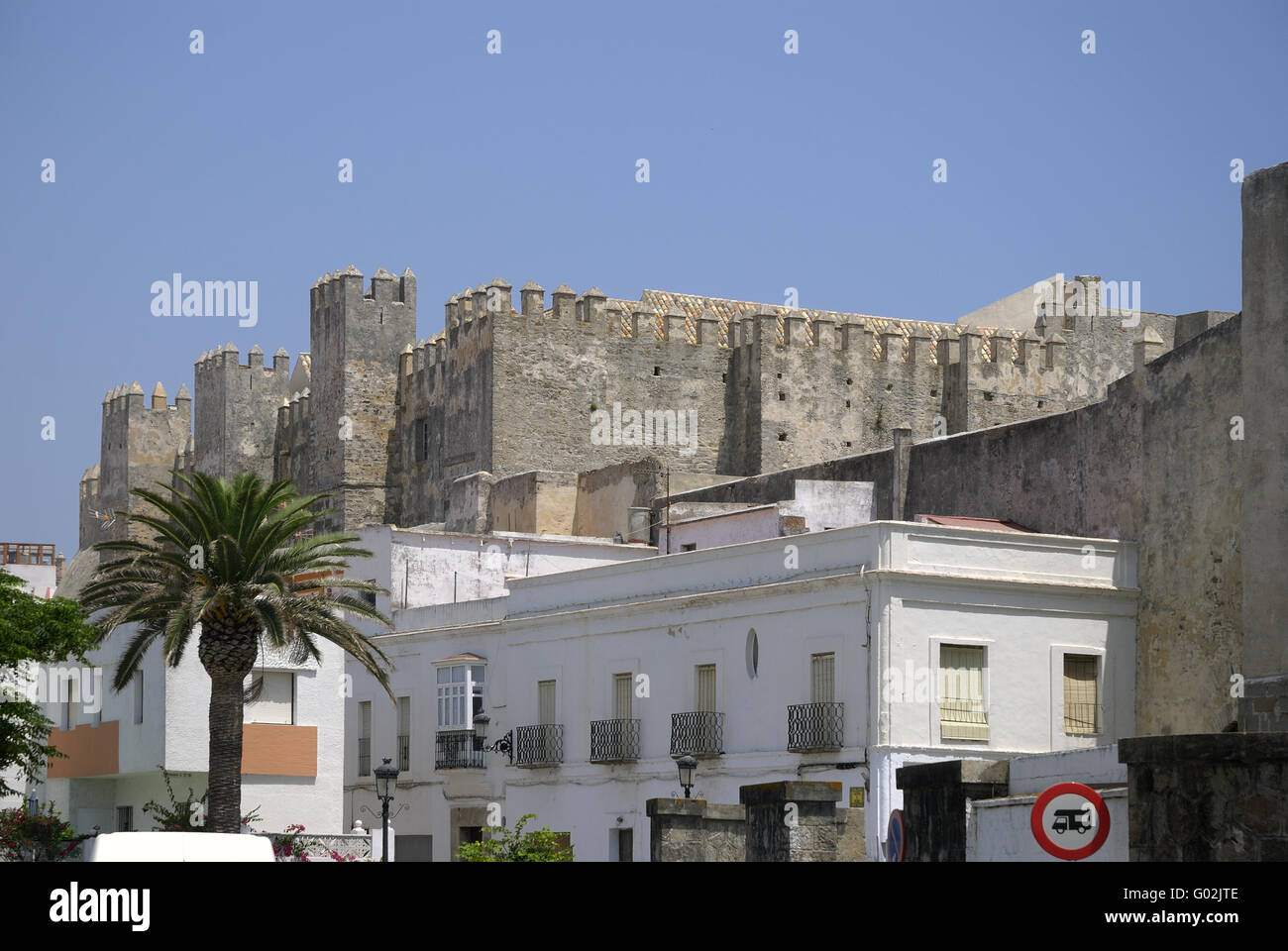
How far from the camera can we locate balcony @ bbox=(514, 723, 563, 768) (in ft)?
99.7

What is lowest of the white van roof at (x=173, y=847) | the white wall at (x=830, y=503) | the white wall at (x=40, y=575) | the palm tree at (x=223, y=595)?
the white van roof at (x=173, y=847)

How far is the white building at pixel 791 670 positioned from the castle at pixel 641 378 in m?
11.9

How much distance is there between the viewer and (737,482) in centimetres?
3903

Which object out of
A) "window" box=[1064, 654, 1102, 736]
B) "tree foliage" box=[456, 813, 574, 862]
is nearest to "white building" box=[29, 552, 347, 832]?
"tree foliage" box=[456, 813, 574, 862]

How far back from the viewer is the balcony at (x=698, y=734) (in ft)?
90.5

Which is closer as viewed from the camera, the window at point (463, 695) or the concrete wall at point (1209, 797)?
the concrete wall at point (1209, 797)

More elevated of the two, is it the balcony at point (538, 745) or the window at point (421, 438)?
the window at point (421, 438)

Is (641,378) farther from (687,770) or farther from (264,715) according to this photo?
(687,770)

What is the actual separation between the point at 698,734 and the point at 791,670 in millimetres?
1838

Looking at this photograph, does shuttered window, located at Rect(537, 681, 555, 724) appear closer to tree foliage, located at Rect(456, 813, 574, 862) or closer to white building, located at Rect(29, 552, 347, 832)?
white building, located at Rect(29, 552, 347, 832)

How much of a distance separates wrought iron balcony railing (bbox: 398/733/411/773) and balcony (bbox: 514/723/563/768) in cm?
296

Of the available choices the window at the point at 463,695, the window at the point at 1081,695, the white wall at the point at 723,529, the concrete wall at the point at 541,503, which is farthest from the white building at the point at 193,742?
the window at the point at 1081,695

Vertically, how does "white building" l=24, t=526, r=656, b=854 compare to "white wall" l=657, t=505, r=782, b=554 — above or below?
below

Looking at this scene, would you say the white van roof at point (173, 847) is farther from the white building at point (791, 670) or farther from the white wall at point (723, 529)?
the white wall at point (723, 529)
